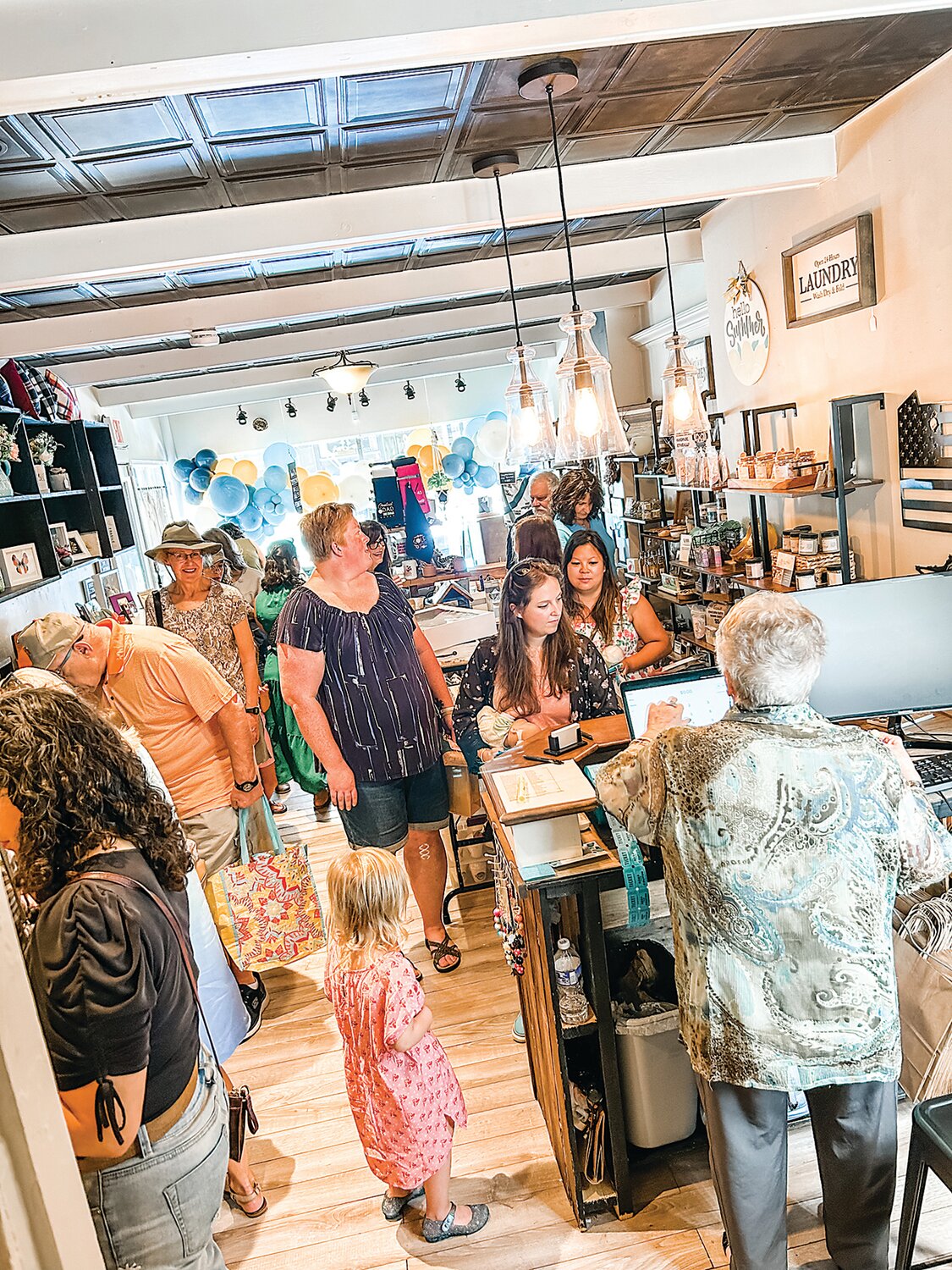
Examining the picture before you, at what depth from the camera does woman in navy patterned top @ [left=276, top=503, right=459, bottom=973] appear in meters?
3.02

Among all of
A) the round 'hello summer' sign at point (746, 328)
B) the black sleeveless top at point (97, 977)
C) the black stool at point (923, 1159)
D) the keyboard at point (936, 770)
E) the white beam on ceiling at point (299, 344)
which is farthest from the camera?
the white beam on ceiling at point (299, 344)

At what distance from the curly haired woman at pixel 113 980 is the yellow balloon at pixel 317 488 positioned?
936 centimetres

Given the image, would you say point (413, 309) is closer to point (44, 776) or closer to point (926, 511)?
point (926, 511)

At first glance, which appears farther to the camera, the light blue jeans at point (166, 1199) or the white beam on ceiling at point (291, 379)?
the white beam on ceiling at point (291, 379)

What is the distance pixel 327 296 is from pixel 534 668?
10.3 feet

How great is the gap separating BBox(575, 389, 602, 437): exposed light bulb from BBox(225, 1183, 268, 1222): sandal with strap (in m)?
2.37

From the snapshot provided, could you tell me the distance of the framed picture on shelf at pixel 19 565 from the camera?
4247mm

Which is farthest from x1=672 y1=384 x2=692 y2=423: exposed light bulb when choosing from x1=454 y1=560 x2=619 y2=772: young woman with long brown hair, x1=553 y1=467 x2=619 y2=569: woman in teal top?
x1=454 y1=560 x2=619 y2=772: young woman with long brown hair

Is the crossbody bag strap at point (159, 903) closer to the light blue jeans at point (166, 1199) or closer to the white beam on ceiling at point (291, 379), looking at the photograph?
the light blue jeans at point (166, 1199)

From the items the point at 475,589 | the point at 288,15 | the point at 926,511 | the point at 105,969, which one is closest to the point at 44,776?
the point at 105,969

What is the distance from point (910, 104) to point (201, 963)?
349 centimetres

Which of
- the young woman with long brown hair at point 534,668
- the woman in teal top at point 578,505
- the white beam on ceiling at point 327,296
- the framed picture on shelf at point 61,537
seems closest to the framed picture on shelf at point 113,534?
the framed picture on shelf at point 61,537

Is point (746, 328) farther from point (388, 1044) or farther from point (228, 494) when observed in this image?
point (228, 494)

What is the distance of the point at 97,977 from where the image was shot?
51.9 inches
